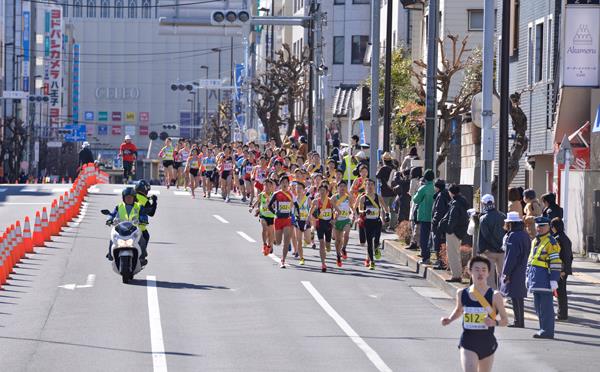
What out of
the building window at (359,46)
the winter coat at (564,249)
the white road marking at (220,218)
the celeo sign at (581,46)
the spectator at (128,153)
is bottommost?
the white road marking at (220,218)

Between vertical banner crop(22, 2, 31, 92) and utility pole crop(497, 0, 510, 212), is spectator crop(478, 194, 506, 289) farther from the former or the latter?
vertical banner crop(22, 2, 31, 92)

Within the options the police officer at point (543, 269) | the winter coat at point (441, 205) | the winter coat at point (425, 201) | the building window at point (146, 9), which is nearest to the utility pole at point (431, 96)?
the winter coat at point (425, 201)

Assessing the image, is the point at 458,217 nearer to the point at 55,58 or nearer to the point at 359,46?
the point at 359,46

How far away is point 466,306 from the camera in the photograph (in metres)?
12.8

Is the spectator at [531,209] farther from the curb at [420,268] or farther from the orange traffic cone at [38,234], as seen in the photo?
the orange traffic cone at [38,234]

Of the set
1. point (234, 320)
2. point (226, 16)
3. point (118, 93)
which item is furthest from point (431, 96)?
point (118, 93)

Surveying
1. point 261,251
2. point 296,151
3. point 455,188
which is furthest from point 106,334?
point 296,151

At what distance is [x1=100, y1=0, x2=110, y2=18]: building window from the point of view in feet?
635

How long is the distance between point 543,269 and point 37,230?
15.3m

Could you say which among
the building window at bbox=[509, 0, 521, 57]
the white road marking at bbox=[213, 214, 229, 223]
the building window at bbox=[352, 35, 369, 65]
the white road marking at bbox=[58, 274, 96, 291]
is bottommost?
the white road marking at bbox=[58, 274, 96, 291]

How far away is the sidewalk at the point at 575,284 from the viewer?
20905 millimetres

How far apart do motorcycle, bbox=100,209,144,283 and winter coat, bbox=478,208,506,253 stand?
621 cm

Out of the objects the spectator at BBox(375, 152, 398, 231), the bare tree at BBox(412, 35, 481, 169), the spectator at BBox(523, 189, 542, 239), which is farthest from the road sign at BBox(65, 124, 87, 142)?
the spectator at BBox(523, 189, 542, 239)

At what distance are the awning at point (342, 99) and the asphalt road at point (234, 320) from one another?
4264 cm
